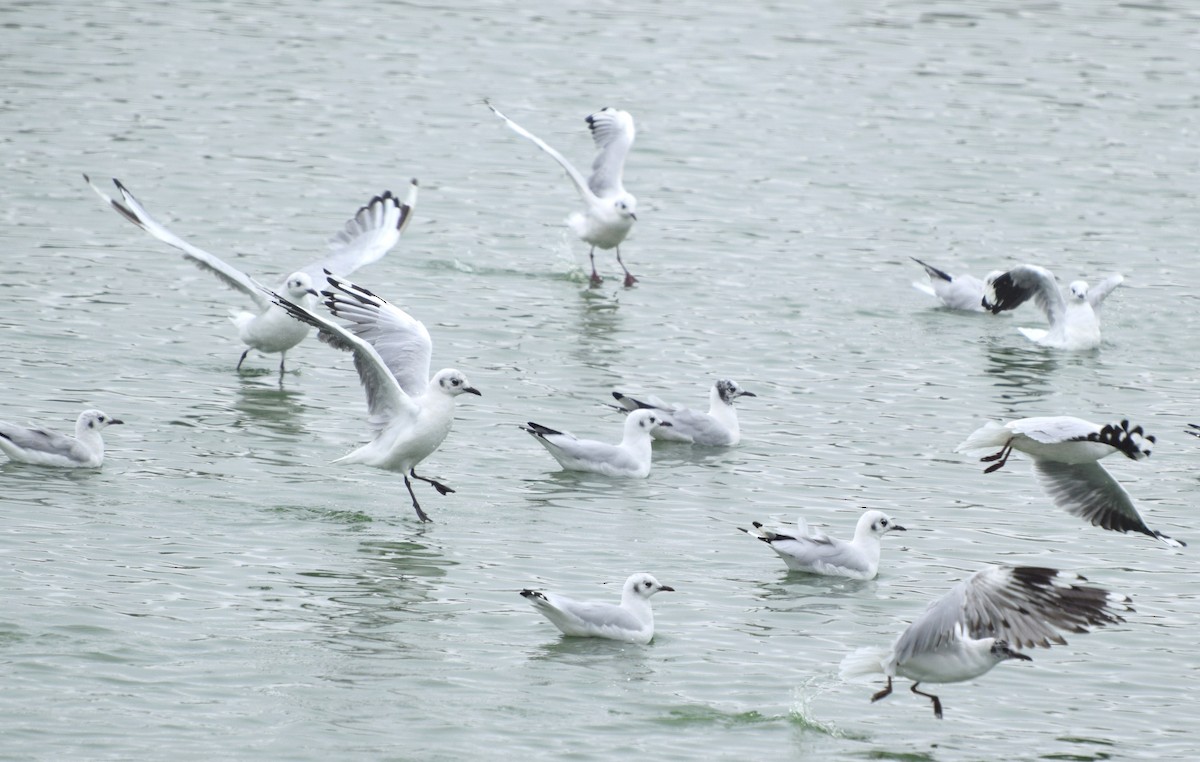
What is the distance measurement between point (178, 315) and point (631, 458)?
6002 mm

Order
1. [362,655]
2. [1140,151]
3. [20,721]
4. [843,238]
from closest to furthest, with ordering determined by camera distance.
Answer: [20,721] → [362,655] → [843,238] → [1140,151]

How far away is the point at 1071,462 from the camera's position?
12.0m

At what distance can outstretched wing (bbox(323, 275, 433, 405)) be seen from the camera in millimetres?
13594

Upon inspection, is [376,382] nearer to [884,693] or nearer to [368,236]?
[884,693]

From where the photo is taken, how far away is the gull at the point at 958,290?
19906mm

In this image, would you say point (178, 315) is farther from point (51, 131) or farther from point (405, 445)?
point (51, 131)

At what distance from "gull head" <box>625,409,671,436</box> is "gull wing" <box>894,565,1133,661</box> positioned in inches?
190

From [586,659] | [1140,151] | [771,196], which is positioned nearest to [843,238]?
[771,196]

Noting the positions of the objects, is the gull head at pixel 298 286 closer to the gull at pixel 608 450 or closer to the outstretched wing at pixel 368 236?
the outstretched wing at pixel 368 236

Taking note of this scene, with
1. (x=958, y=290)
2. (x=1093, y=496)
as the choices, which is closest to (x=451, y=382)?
(x=1093, y=496)

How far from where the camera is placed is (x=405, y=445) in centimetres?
1290

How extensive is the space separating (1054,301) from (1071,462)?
7.04 meters

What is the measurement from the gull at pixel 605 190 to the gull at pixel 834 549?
874 cm

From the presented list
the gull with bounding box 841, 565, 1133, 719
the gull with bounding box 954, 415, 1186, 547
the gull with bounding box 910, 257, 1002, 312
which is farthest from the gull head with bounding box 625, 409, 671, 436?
the gull with bounding box 910, 257, 1002, 312
